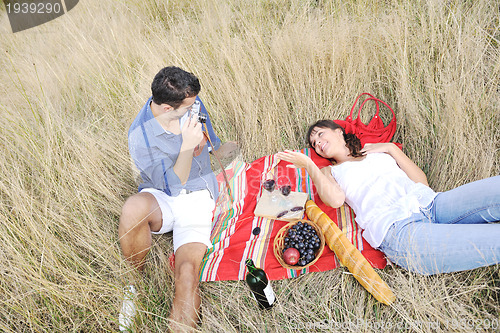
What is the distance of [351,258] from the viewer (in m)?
2.37

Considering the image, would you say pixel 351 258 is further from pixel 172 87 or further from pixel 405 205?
pixel 172 87

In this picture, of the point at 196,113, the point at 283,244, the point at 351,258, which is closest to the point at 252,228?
the point at 283,244

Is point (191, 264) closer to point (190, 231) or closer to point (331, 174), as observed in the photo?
point (190, 231)

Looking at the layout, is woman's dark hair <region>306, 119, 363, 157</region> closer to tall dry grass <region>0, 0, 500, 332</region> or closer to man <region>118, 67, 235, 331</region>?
tall dry grass <region>0, 0, 500, 332</region>

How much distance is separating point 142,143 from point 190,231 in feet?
2.74

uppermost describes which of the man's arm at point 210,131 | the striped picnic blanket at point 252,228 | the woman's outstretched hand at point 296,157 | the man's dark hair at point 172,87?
the man's dark hair at point 172,87

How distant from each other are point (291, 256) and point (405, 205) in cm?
97

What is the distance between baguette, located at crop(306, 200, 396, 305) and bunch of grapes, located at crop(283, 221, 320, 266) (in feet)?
0.41

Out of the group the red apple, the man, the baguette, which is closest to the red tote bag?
the baguette

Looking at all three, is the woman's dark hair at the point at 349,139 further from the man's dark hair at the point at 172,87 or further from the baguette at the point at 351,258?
the man's dark hair at the point at 172,87

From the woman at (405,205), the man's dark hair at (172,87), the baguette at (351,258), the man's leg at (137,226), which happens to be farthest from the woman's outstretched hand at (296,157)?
the man's leg at (137,226)

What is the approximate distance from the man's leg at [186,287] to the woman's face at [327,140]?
1.41 metres

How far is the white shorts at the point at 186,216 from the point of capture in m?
2.66

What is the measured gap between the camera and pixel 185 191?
2850 millimetres
